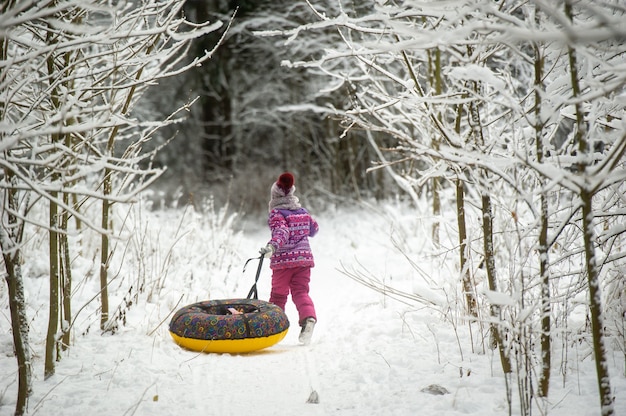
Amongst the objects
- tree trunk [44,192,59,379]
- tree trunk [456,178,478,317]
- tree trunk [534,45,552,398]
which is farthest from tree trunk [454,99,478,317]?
tree trunk [44,192,59,379]

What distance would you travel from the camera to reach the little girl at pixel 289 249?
477cm

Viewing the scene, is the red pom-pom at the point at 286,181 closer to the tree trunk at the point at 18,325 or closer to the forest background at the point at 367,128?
the forest background at the point at 367,128

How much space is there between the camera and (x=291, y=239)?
4.84 meters

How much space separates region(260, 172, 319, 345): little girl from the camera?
4766 millimetres

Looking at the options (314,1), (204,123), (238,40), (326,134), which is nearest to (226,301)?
(314,1)

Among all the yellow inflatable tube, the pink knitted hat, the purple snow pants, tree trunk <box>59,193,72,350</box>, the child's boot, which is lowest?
the child's boot

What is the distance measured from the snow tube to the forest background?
0.70 meters

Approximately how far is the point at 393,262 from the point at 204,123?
12395 mm

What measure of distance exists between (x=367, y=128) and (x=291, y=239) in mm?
1861

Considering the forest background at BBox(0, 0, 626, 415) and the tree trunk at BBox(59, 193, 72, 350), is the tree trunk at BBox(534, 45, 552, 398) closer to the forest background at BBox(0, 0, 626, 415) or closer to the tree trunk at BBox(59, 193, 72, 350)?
the forest background at BBox(0, 0, 626, 415)

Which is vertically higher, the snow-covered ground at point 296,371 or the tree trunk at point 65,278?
the tree trunk at point 65,278

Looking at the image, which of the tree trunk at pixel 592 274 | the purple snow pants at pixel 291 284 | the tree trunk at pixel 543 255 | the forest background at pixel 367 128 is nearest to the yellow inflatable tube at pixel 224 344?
the forest background at pixel 367 128

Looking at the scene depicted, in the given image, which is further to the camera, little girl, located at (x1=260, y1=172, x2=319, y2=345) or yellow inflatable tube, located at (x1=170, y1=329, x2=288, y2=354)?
little girl, located at (x1=260, y1=172, x2=319, y2=345)

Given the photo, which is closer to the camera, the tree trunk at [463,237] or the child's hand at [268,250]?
the tree trunk at [463,237]
